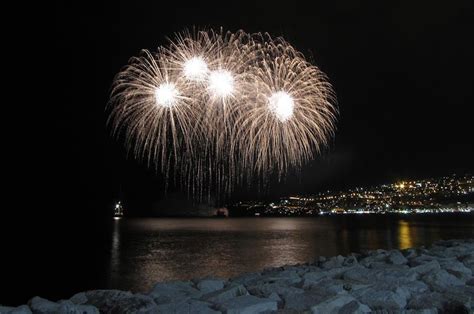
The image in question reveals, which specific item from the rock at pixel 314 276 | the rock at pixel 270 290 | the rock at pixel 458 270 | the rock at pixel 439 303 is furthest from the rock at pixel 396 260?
the rock at pixel 270 290

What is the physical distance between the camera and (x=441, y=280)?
875 centimetres

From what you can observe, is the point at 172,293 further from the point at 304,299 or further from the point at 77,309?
the point at 304,299

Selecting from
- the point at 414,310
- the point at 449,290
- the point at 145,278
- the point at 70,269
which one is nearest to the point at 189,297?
the point at 414,310

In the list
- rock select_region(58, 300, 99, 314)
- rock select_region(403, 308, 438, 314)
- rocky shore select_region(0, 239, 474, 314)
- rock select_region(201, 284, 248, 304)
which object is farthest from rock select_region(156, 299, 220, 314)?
rock select_region(403, 308, 438, 314)

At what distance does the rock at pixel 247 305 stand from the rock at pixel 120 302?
0.92m

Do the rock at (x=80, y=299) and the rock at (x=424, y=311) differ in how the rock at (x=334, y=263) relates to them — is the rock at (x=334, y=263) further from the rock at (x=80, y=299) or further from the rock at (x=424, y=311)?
the rock at (x=80, y=299)

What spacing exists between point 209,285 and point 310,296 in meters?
2.34

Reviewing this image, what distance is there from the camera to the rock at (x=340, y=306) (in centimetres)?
655

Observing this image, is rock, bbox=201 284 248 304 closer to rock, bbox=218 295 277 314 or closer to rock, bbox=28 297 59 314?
rock, bbox=218 295 277 314

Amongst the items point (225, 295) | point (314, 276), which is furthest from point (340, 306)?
point (314, 276)

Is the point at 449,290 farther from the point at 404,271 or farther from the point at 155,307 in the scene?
the point at 155,307

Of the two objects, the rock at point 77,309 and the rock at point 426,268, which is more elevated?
the rock at point 426,268

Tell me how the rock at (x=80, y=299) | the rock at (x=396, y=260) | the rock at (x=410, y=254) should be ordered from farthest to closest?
the rock at (x=410, y=254) → the rock at (x=396, y=260) → the rock at (x=80, y=299)

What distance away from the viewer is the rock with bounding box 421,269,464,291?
8547 mm
